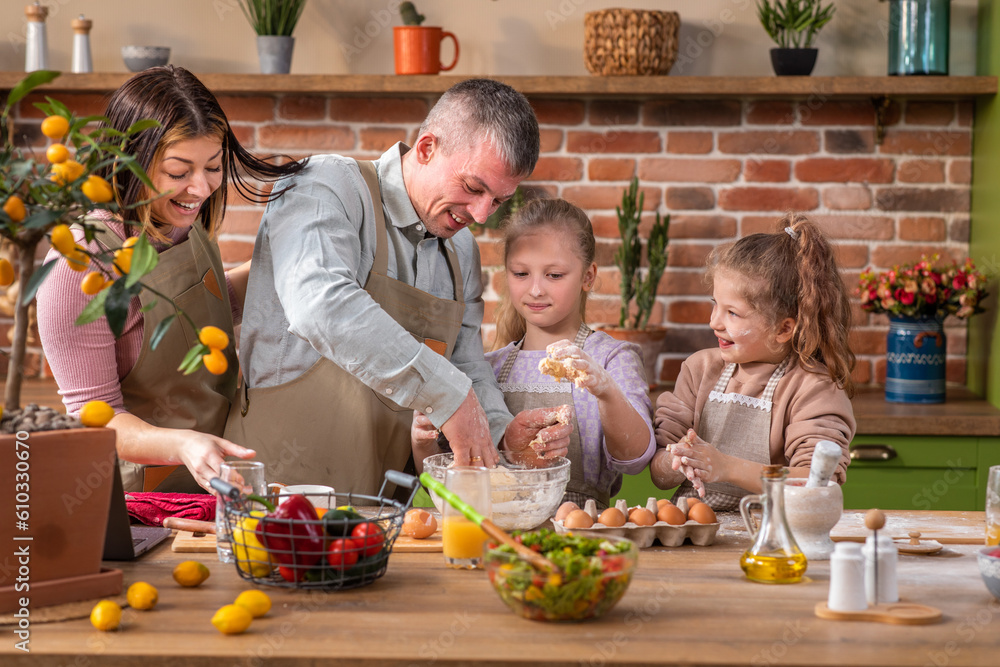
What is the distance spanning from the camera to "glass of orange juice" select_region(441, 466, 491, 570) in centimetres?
125

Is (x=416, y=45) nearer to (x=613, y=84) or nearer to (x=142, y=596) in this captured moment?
(x=613, y=84)

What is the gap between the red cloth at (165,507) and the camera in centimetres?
Result: 146

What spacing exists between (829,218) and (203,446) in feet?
7.49

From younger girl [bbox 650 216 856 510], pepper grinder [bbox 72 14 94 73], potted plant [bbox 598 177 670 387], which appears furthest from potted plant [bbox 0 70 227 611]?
pepper grinder [bbox 72 14 94 73]

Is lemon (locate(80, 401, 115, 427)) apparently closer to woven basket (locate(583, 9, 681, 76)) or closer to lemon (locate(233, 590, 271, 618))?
lemon (locate(233, 590, 271, 618))

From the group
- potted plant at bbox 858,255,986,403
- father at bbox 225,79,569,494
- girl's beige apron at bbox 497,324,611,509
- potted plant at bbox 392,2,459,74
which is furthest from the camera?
potted plant at bbox 392,2,459,74

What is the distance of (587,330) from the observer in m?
2.07

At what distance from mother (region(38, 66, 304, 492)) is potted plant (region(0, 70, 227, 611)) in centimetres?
26

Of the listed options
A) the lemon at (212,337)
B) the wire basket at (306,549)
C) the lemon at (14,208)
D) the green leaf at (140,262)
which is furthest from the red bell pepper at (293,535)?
the lemon at (14,208)

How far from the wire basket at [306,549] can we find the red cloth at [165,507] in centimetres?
31

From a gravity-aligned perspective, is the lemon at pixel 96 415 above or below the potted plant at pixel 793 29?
below

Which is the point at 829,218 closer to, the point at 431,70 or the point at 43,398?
the point at 431,70

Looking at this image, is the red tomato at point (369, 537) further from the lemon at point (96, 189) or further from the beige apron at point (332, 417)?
the beige apron at point (332, 417)

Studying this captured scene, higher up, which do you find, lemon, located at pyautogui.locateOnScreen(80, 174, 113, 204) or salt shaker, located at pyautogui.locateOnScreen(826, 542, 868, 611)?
lemon, located at pyautogui.locateOnScreen(80, 174, 113, 204)
